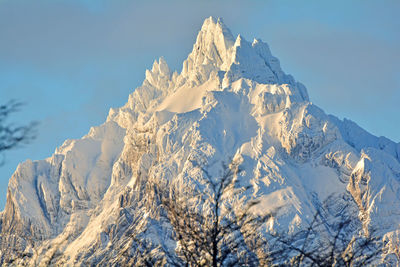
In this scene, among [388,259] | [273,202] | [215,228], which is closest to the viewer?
[215,228]

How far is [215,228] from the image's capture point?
35.4m

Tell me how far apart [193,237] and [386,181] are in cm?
16691

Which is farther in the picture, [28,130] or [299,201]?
[299,201]

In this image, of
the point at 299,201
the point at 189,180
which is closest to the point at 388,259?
the point at 299,201

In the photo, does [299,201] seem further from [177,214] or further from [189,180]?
[177,214]

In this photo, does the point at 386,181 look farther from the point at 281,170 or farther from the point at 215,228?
the point at 215,228

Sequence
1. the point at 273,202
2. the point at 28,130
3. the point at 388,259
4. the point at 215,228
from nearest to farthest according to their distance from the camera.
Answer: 1. the point at 28,130
2. the point at 215,228
3. the point at 388,259
4. the point at 273,202

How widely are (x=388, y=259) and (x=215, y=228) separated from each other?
146763mm

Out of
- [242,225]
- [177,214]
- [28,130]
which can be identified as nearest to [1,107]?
[28,130]

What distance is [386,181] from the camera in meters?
197

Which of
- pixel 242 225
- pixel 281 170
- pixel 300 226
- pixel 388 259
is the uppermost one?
pixel 281 170

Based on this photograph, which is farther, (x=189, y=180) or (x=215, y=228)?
(x=189, y=180)

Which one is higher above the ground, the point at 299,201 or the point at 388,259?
the point at 299,201

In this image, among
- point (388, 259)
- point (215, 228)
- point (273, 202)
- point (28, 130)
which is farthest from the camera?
point (273, 202)
